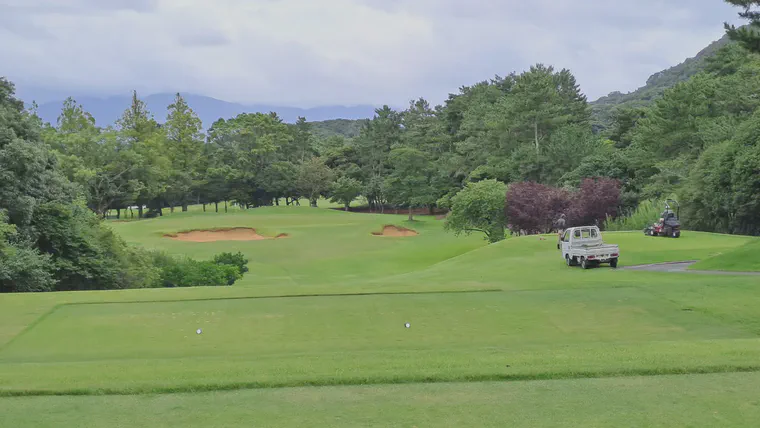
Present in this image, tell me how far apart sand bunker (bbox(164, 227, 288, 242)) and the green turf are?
46876mm

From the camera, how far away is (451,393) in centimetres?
701

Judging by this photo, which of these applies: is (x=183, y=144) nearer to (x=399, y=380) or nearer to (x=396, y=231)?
(x=396, y=231)

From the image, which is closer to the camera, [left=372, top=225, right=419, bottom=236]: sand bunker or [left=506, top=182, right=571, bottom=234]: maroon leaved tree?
[left=506, top=182, right=571, bottom=234]: maroon leaved tree

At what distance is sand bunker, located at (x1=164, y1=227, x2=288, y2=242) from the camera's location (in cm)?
5369

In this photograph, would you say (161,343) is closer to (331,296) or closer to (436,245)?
(331,296)

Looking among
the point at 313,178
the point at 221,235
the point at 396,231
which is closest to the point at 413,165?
the point at 396,231

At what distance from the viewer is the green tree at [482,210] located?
44.9 meters

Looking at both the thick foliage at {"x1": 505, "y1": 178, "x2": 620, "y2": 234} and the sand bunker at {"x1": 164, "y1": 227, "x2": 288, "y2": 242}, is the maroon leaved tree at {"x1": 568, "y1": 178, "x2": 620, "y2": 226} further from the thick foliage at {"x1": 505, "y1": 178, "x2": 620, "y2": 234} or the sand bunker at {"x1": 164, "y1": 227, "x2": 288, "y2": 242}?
the sand bunker at {"x1": 164, "y1": 227, "x2": 288, "y2": 242}

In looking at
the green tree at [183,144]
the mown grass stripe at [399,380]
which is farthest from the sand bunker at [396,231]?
the mown grass stripe at [399,380]

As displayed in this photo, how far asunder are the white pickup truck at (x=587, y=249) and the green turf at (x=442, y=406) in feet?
49.1

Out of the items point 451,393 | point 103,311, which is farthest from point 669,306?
point 103,311

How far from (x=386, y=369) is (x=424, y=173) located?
71.6 meters

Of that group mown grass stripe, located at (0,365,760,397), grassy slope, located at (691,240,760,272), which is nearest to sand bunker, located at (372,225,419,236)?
grassy slope, located at (691,240,760,272)

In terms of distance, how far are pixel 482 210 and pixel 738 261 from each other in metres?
25.2
